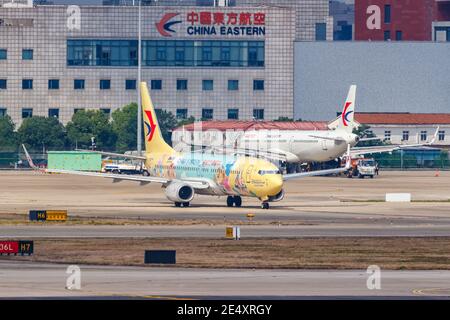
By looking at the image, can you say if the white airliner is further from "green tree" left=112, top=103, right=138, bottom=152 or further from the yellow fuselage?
the yellow fuselage

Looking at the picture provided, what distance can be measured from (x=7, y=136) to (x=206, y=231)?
4987 inches

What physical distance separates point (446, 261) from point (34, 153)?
454ft

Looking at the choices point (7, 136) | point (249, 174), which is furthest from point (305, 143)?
point (249, 174)

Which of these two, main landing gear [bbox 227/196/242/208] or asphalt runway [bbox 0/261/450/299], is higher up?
main landing gear [bbox 227/196/242/208]

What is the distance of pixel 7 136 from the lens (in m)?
195

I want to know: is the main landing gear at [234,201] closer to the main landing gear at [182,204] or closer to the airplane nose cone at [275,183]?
the main landing gear at [182,204]

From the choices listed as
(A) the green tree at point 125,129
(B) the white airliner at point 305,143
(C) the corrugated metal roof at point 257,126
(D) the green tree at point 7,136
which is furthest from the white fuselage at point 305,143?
(D) the green tree at point 7,136

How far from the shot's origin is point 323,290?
145 feet

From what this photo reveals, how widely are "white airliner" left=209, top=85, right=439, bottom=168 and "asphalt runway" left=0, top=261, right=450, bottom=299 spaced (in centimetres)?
10131

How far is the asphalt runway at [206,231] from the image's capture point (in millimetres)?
69062

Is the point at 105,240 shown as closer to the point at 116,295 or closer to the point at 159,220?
the point at 159,220

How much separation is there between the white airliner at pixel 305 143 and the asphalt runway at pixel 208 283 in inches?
3988

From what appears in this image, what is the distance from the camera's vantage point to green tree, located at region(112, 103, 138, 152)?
195250 mm

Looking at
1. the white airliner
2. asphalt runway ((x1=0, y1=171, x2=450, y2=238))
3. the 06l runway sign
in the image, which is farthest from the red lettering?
the white airliner
